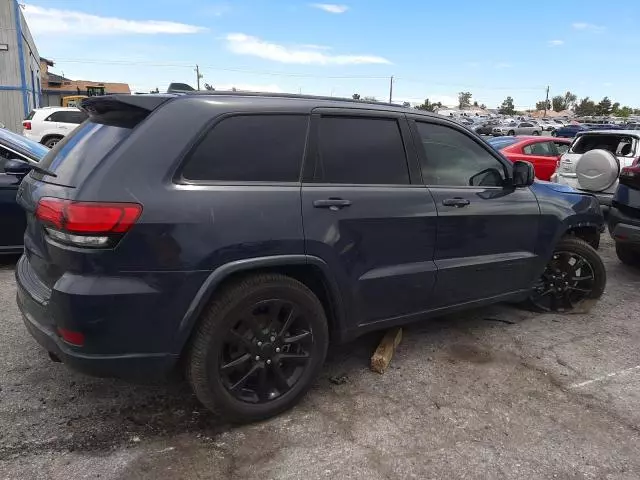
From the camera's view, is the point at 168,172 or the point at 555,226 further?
the point at 555,226

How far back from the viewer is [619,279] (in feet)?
19.7

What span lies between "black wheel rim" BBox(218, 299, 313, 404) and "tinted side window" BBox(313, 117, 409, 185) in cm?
82

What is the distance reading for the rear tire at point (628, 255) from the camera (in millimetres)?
6566

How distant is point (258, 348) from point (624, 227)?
469cm

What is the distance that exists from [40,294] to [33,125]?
1609 centimetres

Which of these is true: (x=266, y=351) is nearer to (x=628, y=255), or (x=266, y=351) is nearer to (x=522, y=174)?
(x=522, y=174)

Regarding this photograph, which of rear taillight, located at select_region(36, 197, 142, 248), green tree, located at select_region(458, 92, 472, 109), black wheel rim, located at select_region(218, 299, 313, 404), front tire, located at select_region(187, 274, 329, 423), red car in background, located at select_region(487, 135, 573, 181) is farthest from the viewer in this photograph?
green tree, located at select_region(458, 92, 472, 109)

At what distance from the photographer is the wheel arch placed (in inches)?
102

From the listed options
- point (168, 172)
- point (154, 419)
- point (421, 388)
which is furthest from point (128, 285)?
point (421, 388)

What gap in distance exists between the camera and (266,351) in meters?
2.85

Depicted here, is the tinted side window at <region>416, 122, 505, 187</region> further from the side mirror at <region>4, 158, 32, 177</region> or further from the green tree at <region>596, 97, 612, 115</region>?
the green tree at <region>596, 97, 612, 115</region>

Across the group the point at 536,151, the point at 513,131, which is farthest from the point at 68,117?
the point at 513,131

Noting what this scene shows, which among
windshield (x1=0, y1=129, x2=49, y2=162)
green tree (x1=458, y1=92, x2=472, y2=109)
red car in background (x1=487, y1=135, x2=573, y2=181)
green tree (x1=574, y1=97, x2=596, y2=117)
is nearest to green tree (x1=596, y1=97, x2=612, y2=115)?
green tree (x1=574, y1=97, x2=596, y2=117)

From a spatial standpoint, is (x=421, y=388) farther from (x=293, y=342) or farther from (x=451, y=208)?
(x=451, y=208)
